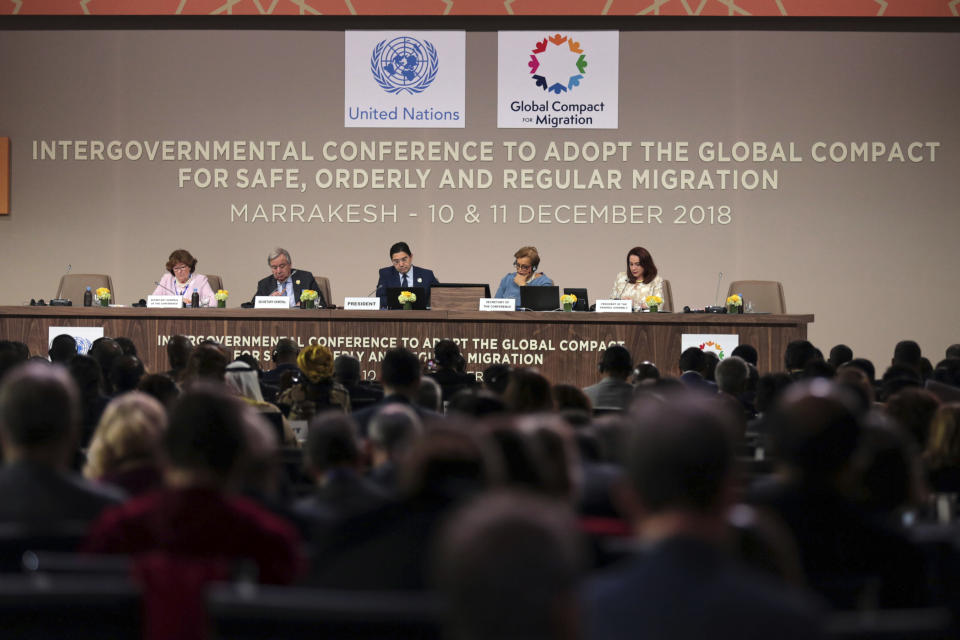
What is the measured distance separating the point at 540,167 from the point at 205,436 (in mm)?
9619

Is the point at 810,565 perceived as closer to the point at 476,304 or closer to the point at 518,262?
the point at 476,304

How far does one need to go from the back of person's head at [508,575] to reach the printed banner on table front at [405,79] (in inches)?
415

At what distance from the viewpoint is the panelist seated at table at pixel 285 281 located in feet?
31.3

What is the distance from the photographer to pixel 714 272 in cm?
1136

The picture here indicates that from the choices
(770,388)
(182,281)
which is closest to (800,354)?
(770,388)

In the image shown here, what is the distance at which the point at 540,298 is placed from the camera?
8734 millimetres

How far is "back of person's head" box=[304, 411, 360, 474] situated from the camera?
2.47 meters

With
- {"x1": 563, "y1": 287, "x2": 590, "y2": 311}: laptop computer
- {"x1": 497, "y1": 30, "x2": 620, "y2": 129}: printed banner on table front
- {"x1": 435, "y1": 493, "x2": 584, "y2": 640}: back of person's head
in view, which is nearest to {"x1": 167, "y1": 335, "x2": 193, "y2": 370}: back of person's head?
{"x1": 563, "y1": 287, "x2": 590, "y2": 311}: laptop computer

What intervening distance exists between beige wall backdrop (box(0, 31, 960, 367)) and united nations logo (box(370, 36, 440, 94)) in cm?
28

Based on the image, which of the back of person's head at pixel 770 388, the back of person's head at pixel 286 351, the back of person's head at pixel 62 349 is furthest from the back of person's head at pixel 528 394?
the back of person's head at pixel 62 349

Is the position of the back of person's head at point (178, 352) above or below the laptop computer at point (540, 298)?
below

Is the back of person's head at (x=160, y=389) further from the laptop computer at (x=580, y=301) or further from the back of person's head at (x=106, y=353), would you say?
the laptop computer at (x=580, y=301)

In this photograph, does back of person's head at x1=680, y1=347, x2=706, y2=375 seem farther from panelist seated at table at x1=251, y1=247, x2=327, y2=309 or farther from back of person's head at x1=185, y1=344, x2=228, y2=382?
panelist seated at table at x1=251, y1=247, x2=327, y2=309

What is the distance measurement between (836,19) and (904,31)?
2.49 ft
